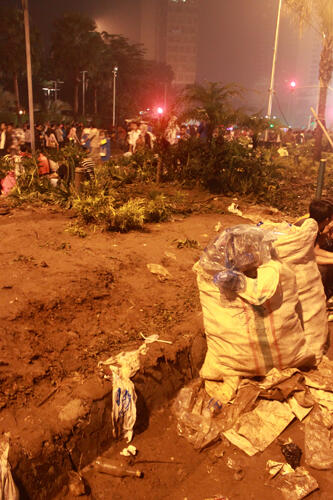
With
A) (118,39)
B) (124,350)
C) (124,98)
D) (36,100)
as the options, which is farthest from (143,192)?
(118,39)

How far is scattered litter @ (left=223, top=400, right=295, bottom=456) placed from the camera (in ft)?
9.38

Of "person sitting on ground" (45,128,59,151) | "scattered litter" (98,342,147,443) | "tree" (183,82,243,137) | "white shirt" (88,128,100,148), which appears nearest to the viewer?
"scattered litter" (98,342,147,443)

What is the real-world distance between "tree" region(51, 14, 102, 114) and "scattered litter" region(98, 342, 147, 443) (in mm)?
35560


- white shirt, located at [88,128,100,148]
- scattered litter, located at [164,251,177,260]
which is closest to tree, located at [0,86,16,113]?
white shirt, located at [88,128,100,148]

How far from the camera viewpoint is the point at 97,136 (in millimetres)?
11086

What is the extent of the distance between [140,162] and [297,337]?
7218mm

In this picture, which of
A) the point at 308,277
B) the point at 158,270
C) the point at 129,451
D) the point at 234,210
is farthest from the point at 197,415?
the point at 234,210

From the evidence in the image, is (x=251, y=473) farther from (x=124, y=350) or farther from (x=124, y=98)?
(x=124, y=98)

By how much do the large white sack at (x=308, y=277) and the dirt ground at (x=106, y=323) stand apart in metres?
0.79

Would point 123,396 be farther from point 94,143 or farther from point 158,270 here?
point 94,143

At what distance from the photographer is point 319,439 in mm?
2887

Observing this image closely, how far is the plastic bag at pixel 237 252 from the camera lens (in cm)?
309

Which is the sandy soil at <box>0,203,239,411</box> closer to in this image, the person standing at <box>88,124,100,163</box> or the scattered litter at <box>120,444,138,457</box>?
the scattered litter at <box>120,444,138,457</box>

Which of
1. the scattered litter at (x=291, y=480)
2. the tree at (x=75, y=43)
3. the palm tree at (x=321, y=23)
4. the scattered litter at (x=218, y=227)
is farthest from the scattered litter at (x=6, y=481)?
the tree at (x=75, y=43)
